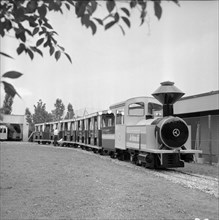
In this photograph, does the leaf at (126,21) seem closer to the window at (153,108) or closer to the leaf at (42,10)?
the leaf at (42,10)

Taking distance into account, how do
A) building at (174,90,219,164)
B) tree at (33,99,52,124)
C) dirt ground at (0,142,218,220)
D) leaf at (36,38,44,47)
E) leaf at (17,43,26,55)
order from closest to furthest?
leaf at (17,43,26,55)
leaf at (36,38,44,47)
dirt ground at (0,142,218,220)
building at (174,90,219,164)
tree at (33,99,52,124)

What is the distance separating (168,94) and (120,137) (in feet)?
12.0

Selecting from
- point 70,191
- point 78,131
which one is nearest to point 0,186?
point 70,191

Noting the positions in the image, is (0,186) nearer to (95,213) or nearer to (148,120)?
(95,213)

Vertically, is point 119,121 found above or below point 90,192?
above

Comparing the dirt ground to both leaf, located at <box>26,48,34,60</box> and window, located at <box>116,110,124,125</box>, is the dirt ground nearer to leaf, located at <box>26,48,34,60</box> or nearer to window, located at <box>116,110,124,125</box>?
leaf, located at <box>26,48,34,60</box>

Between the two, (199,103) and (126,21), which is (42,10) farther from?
(199,103)

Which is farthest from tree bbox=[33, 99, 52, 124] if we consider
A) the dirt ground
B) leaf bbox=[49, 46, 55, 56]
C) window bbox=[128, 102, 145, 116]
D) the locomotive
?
leaf bbox=[49, 46, 55, 56]

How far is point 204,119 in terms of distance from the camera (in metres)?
18.0

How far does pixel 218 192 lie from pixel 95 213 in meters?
3.86

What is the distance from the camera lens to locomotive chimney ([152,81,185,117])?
39.5ft

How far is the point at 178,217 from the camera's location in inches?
204

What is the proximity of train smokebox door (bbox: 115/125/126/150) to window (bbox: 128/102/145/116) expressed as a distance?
766 mm

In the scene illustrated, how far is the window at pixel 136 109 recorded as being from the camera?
14117 mm
